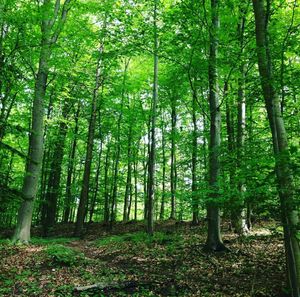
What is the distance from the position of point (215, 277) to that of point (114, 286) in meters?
2.36

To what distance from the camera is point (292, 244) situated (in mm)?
4730

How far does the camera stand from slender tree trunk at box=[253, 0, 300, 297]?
431 centimetres

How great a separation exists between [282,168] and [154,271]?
4.66 metres

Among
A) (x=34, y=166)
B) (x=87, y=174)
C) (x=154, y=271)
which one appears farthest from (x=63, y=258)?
(x=87, y=174)

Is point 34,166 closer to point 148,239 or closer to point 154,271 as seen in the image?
→ point 148,239

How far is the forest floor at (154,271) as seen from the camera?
19.5ft

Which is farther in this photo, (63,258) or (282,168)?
(63,258)

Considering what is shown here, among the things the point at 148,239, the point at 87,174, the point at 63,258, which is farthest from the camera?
the point at 87,174

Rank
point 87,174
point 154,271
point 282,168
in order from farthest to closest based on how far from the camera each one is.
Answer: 1. point 87,174
2. point 154,271
3. point 282,168

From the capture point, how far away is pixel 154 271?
7.57 meters

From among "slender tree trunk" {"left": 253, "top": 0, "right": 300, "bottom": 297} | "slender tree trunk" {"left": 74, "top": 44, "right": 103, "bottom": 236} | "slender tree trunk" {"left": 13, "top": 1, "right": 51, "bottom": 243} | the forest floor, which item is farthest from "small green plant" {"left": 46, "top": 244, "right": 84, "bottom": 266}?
"slender tree trunk" {"left": 74, "top": 44, "right": 103, "bottom": 236}

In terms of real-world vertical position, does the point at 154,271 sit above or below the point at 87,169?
below

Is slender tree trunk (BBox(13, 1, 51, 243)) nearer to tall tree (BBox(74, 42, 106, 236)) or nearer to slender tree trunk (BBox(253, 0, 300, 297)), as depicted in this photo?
tall tree (BBox(74, 42, 106, 236))

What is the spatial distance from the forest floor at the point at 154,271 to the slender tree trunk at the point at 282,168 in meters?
0.32
